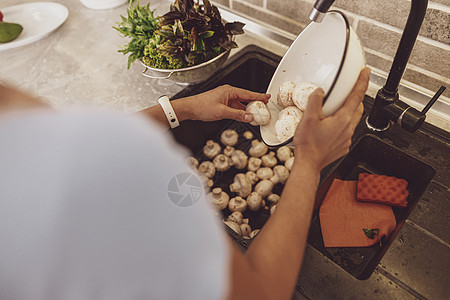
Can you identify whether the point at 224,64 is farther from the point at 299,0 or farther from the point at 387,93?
the point at 387,93

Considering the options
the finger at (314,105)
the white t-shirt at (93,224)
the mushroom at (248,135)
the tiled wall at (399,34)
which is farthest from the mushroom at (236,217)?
the tiled wall at (399,34)

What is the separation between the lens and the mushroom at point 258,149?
1107mm

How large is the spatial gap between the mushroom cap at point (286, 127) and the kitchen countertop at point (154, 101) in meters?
0.28

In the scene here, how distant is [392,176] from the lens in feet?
3.18

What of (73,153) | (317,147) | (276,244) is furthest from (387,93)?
(73,153)

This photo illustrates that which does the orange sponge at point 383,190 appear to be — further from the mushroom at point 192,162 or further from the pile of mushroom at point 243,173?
the mushroom at point 192,162

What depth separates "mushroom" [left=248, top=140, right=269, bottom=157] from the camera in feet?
3.63

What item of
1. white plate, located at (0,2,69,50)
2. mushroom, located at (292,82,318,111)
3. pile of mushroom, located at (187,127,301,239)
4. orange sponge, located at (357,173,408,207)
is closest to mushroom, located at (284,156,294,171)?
pile of mushroom, located at (187,127,301,239)

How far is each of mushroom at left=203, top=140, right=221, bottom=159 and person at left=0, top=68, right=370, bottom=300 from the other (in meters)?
0.71

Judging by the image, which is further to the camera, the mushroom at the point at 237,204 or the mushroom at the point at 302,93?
the mushroom at the point at 237,204

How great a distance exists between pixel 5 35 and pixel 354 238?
5.49ft

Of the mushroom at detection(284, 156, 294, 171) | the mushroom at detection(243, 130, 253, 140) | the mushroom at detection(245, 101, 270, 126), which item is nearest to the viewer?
the mushroom at detection(245, 101, 270, 126)

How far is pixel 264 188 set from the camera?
40.3 inches

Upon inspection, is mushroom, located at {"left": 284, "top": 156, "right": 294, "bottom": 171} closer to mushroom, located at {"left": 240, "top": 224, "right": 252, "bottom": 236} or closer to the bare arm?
mushroom, located at {"left": 240, "top": 224, "right": 252, "bottom": 236}
